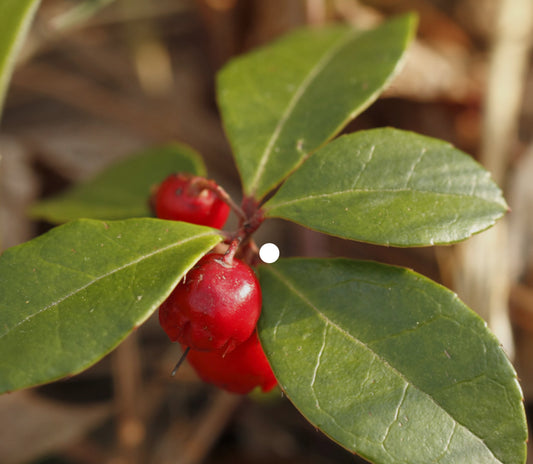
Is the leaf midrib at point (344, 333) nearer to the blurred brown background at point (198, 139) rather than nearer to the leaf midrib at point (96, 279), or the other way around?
the leaf midrib at point (96, 279)

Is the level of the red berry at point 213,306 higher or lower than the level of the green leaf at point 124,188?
higher

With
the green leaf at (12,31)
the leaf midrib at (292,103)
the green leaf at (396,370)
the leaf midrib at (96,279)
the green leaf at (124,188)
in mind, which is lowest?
the green leaf at (124,188)

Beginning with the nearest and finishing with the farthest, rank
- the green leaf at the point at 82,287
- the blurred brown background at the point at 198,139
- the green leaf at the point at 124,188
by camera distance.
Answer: the green leaf at the point at 82,287 < the green leaf at the point at 124,188 < the blurred brown background at the point at 198,139

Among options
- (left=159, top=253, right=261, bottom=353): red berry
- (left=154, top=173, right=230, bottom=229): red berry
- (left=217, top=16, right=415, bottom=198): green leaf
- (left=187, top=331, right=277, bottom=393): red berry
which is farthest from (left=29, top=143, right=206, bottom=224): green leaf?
(left=159, top=253, right=261, bottom=353): red berry

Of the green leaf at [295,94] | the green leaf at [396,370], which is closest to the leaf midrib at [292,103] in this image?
the green leaf at [295,94]

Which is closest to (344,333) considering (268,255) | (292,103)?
(268,255)

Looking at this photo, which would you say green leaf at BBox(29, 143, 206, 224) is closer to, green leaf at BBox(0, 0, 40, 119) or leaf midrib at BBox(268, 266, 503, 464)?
green leaf at BBox(0, 0, 40, 119)

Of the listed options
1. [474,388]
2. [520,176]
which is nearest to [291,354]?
[474,388]
